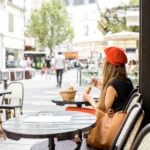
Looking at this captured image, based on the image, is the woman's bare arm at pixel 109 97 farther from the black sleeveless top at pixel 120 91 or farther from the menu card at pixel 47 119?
the menu card at pixel 47 119

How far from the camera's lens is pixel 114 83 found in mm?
3588

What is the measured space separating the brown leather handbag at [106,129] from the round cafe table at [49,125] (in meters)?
0.10

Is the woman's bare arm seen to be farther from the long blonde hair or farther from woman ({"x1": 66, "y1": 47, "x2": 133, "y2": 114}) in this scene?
the long blonde hair

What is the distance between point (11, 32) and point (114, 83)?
26.7m

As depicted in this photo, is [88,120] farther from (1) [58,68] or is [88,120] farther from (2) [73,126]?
(1) [58,68]

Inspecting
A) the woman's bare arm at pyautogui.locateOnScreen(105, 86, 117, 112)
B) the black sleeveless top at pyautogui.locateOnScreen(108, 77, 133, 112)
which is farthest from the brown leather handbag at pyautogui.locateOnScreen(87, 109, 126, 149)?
the black sleeveless top at pyautogui.locateOnScreen(108, 77, 133, 112)

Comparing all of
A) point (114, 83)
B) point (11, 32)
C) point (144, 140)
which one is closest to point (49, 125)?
point (114, 83)

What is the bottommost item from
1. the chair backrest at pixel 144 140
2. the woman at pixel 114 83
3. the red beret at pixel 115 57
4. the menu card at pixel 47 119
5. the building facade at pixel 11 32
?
the menu card at pixel 47 119

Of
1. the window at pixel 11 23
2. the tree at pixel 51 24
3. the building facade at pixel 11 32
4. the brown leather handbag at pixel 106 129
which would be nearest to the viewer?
the brown leather handbag at pixel 106 129

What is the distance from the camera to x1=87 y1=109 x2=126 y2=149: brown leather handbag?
311cm

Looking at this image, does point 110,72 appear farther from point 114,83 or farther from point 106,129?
point 106,129

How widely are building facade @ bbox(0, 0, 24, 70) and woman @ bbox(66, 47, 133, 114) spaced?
21788mm

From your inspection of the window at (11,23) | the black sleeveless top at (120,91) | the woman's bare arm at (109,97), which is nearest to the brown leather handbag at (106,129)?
the woman's bare arm at (109,97)

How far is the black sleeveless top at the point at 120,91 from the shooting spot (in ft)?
11.8
